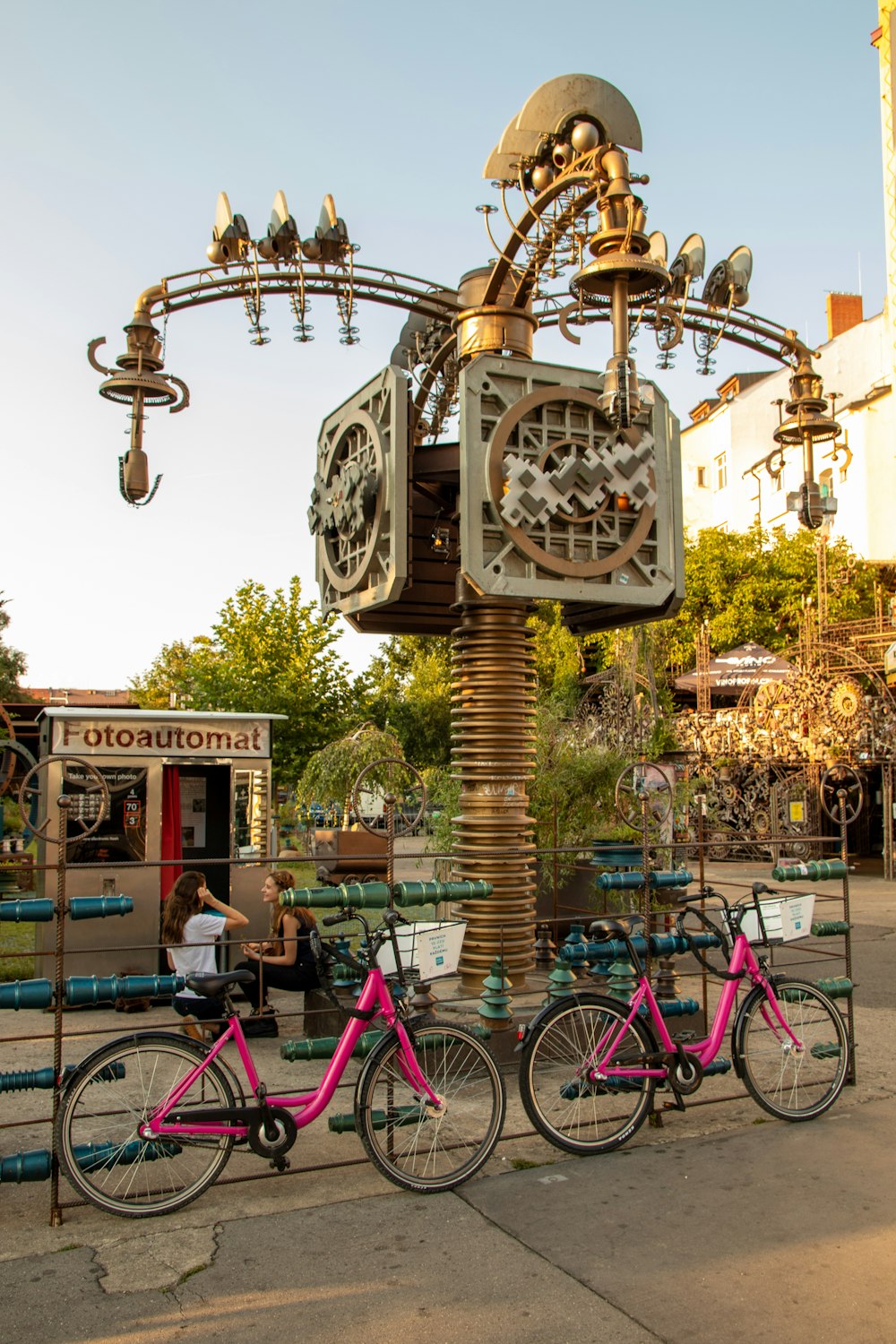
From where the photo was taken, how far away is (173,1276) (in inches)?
170

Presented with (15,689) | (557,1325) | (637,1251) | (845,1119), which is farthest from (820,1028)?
(15,689)

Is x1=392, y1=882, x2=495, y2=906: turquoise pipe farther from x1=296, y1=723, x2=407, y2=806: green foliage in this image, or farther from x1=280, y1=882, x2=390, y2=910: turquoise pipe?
x1=296, y1=723, x2=407, y2=806: green foliage

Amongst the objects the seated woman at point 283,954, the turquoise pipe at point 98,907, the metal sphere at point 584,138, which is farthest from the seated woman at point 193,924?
the metal sphere at point 584,138

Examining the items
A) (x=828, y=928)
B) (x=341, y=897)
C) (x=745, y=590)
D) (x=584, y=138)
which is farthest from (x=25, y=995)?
(x=745, y=590)

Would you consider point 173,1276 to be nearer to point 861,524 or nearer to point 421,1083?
point 421,1083

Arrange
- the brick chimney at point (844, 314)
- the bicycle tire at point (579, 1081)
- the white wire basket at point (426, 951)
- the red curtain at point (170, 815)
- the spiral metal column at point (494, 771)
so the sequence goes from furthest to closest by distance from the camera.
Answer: the brick chimney at point (844, 314)
the red curtain at point (170, 815)
the spiral metal column at point (494, 771)
the white wire basket at point (426, 951)
the bicycle tire at point (579, 1081)

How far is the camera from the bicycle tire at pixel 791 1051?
6.21m

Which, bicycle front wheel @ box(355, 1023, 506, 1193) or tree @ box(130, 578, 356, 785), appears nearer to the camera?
bicycle front wheel @ box(355, 1023, 506, 1193)

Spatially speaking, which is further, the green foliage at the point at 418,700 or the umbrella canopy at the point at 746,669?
the green foliage at the point at 418,700

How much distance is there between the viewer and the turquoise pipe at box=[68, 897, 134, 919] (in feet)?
16.5

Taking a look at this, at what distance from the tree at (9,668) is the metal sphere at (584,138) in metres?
26.2

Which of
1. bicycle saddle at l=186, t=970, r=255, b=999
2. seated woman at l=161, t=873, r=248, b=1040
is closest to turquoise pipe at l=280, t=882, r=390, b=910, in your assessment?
bicycle saddle at l=186, t=970, r=255, b=999

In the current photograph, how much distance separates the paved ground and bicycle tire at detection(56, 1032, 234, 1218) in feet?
0.42

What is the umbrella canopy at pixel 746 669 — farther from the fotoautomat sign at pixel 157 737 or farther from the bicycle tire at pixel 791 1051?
the bicycle tire at pixel 791 1051
